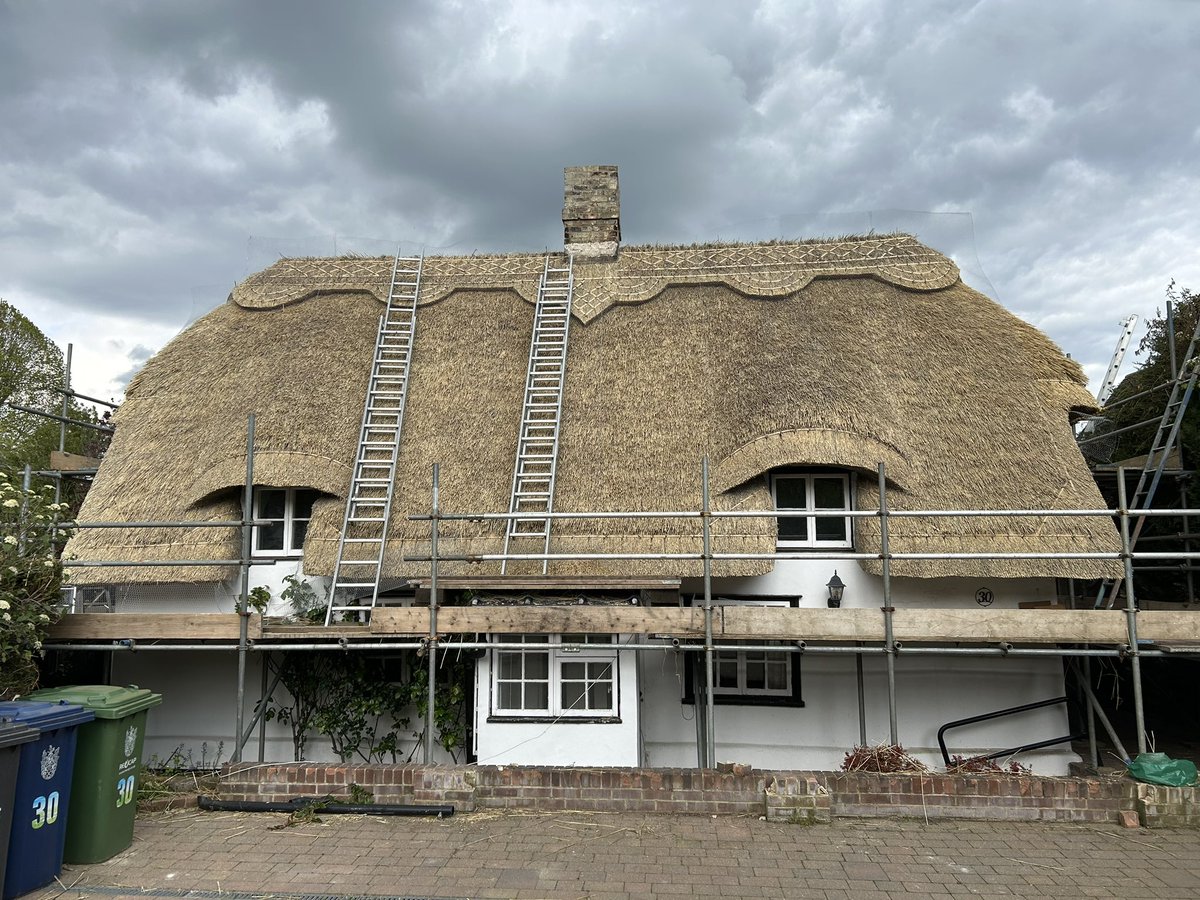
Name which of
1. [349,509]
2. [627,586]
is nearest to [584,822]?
[627,586]

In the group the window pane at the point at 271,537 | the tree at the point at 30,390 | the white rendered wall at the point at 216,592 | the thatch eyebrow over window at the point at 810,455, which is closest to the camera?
the thatch eyebrow over window at the point at 810,455

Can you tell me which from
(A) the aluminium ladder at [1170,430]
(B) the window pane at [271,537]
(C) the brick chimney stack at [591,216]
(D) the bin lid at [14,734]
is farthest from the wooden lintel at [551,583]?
(C) the brick chimney stack at [591,216]

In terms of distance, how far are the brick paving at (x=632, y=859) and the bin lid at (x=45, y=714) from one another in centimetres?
114

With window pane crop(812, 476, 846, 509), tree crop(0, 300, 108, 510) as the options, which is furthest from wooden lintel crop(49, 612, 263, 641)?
tree crop(0, 300, 108, 510)

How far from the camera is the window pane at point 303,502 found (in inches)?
409

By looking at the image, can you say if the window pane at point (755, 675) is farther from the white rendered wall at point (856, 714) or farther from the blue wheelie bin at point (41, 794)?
the blue wheelie bin at point (41, 794)

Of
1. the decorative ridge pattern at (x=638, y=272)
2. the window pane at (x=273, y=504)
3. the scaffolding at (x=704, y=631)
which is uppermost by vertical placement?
the decorative ridge pattern at (x=638, y=272)

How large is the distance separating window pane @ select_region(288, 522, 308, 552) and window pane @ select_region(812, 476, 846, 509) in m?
6.69

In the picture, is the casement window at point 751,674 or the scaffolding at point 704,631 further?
the casement window at point 751,674

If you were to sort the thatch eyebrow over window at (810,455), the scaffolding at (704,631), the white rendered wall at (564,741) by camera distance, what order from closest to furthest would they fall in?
the scaffolding at (704,631) → the white rendered wall at (564,741) → the thatch eyebrow over window at (810,455)

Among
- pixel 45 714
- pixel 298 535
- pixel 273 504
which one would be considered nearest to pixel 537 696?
pixel 298 535

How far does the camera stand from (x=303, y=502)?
1046 centimetres

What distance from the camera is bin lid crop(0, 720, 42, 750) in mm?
5043

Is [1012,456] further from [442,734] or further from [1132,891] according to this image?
[442,734]
